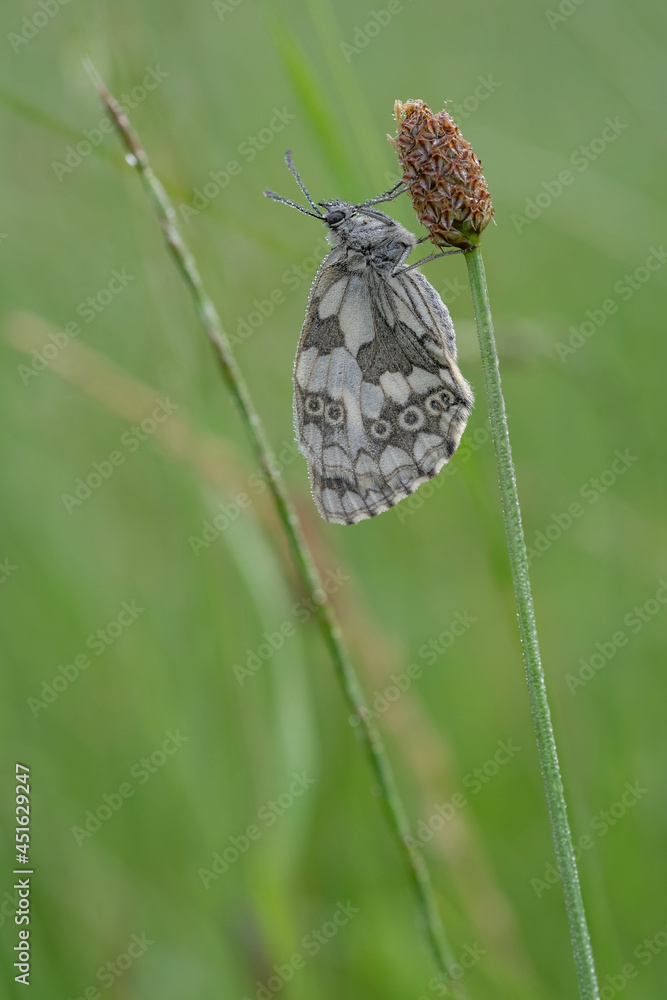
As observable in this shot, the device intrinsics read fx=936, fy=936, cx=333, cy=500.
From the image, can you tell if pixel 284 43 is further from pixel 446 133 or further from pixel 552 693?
pixel 552 693

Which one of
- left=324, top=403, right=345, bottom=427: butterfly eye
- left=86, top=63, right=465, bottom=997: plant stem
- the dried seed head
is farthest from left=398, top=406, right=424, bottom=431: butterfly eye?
the dried seed head

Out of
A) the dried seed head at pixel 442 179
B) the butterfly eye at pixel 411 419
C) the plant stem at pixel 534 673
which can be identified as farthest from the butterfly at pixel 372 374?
the plant stem at pixel 534 673

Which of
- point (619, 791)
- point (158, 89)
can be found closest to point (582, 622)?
point (619, 791)

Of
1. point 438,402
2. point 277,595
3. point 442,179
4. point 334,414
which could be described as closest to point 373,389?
point 334,414

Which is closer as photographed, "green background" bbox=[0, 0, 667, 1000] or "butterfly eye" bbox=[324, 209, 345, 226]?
"butterfly eye" bbox=[324, 209, 345, 226]

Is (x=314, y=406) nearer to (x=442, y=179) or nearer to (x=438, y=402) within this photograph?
(x=438, y=402)

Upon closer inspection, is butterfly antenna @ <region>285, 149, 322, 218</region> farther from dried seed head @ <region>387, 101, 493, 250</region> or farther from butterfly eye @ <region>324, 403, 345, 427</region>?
dried seed head @ <region>387, 101, 493, 250</region>

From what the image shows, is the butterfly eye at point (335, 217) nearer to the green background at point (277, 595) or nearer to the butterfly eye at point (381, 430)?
the green background at point (277, 595)
